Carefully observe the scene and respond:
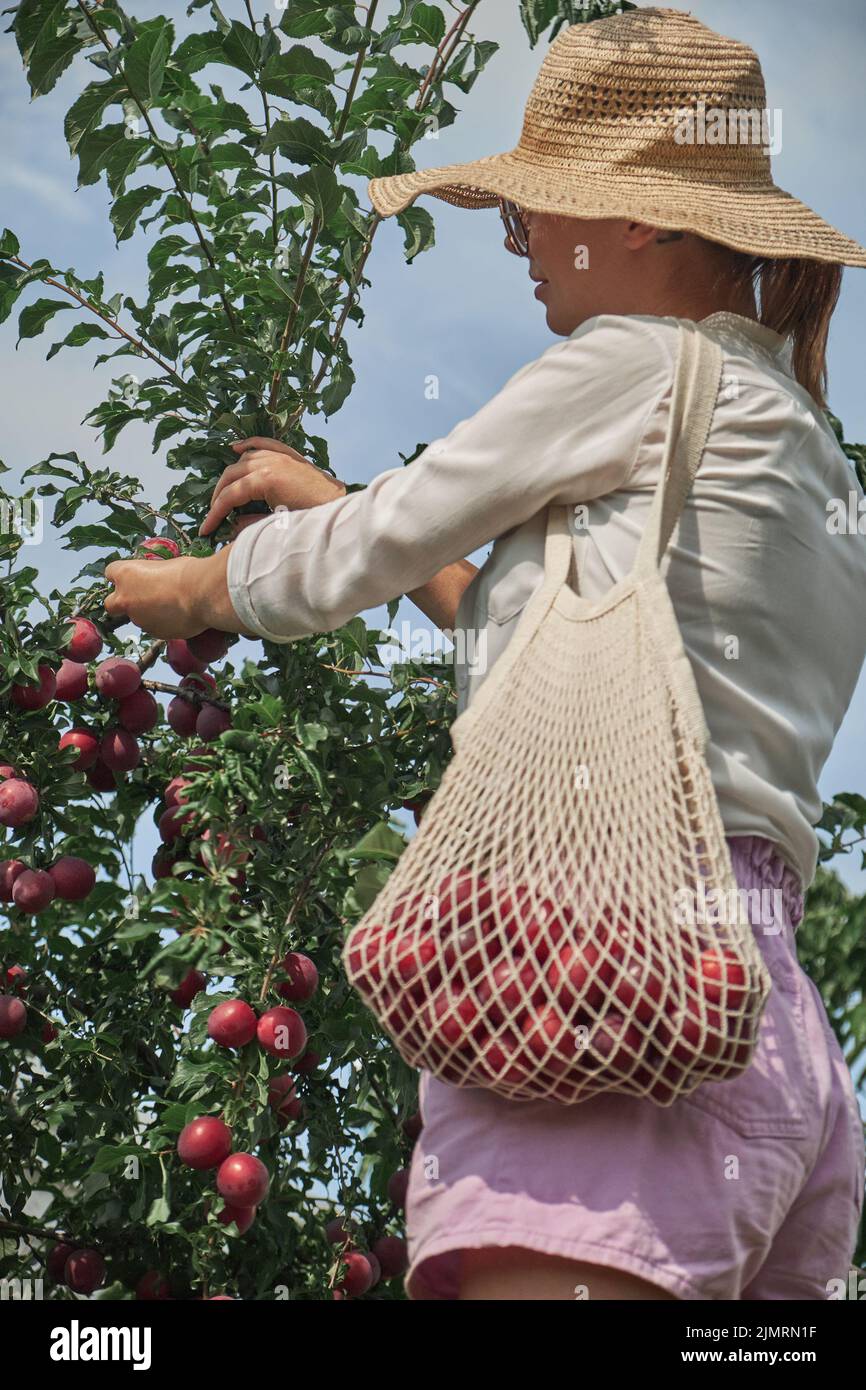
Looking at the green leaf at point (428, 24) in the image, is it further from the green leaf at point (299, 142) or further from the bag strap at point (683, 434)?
the bag strap at point (683, 434)

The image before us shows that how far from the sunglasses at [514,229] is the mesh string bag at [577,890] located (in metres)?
0.52

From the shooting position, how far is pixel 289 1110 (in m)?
2.33

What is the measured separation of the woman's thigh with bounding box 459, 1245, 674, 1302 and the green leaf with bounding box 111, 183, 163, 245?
1.73 m

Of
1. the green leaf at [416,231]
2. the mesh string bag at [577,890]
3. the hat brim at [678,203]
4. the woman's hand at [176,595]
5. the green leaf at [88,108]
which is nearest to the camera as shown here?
the mesh string bag at [577,890]

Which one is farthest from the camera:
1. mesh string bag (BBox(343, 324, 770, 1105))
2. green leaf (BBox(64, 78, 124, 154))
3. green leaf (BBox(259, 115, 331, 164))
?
green leaf (BBox(64, 78, 124, 154))

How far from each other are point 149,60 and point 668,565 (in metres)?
1.27

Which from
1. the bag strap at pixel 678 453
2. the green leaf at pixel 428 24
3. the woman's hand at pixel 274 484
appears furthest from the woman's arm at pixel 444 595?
the green leaf at pixel 428 24

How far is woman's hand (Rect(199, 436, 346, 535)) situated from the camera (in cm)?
182

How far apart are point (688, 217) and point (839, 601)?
1.31 feet

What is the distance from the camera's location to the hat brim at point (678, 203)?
1564 mm

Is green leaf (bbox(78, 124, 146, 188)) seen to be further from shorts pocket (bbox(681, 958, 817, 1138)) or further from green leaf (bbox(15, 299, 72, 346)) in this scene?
shorts pocket (bbox(681, 958, 817, 1138))

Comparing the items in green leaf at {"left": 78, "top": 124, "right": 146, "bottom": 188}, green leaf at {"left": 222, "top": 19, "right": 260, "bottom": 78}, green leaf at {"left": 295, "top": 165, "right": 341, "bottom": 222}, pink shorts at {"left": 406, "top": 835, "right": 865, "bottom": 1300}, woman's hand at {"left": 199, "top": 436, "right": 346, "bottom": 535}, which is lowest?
pink shorts at {"left": 406, "top": 835, "right": 865, "bottom": 1300}

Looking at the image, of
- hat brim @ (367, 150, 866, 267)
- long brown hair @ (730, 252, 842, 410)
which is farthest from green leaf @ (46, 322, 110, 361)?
long brown hair @ (730, 252, 842, 410)

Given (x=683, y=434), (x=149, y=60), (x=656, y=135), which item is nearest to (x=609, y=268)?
(x=656, y=135)
